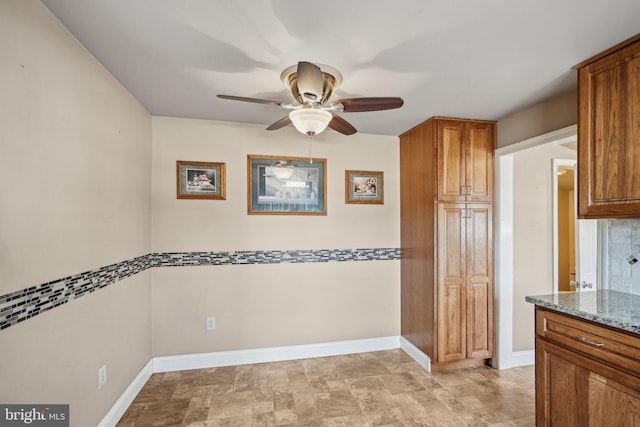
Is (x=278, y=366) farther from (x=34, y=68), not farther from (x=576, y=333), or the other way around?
(x=34, y=68)

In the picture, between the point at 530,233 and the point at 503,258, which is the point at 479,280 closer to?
the point at 503,258

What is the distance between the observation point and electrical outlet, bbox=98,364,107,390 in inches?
73.9

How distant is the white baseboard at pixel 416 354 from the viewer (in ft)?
9.42

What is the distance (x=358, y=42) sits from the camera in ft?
5.33

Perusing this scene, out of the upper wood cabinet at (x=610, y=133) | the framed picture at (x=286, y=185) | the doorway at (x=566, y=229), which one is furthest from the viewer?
the doorway at (x=566, y=229)

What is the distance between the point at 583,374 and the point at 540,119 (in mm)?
1915

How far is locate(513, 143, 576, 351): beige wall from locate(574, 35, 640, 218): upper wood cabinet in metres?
1.14

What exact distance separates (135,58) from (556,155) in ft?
12.6

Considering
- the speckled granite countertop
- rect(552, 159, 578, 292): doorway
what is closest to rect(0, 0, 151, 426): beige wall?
the speckled granite countertop

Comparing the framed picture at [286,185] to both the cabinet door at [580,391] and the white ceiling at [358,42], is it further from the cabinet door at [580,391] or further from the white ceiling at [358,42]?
the cabinet door at [580,391]

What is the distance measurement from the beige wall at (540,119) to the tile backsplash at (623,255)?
80 centimetres

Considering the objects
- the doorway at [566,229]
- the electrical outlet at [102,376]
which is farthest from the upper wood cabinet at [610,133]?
the electrical outlet at [102,376]

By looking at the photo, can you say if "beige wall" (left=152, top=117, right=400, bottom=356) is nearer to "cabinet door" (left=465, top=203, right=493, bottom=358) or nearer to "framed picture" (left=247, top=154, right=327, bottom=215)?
"framed picture" (left=247, top=154, right=327, bottom=215)

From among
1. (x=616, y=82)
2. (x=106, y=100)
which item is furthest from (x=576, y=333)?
(x=106, y=100)
